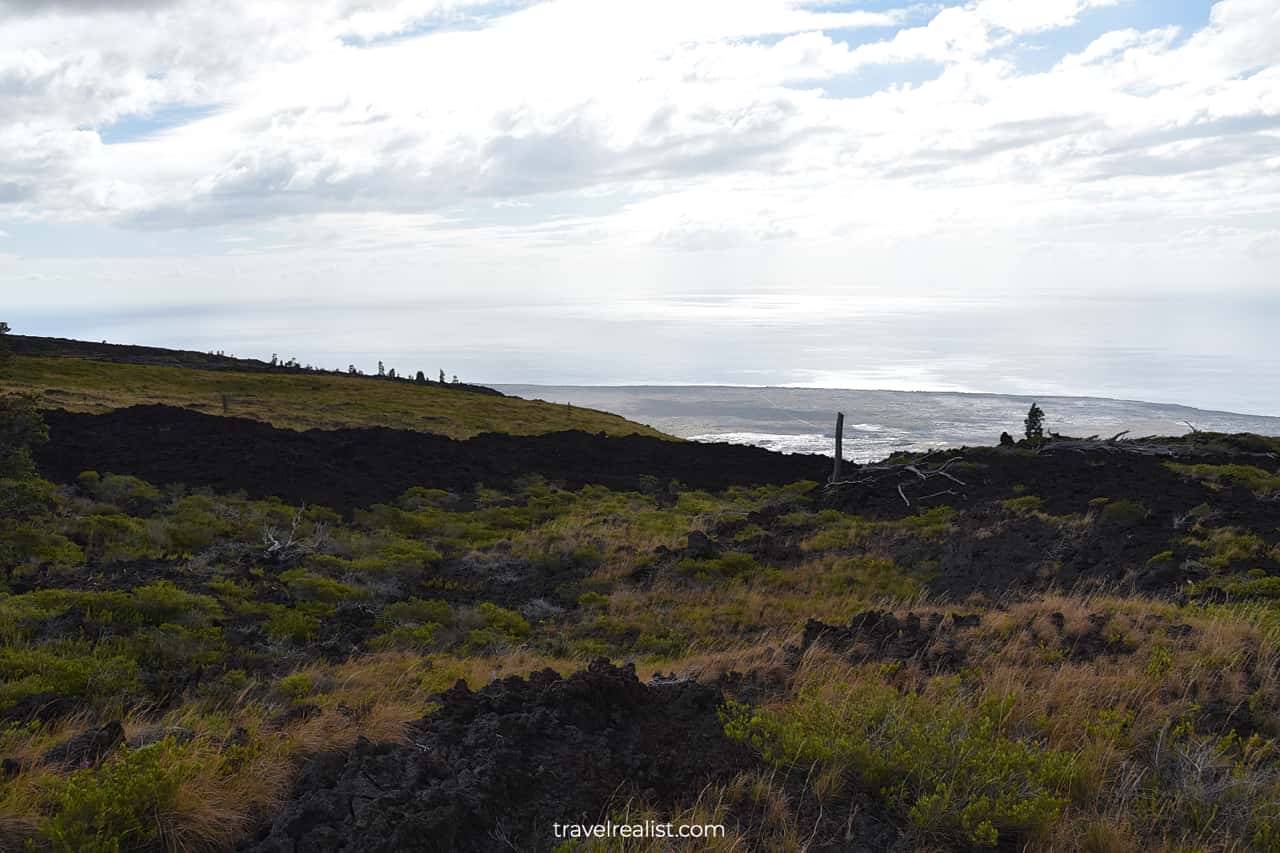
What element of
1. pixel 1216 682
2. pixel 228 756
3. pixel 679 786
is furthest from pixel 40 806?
pixel 1216 682

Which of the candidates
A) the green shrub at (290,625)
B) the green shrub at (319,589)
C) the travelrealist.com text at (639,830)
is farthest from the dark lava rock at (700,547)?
the travelrealist.com text at (639,830)

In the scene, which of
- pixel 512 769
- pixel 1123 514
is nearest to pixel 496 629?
pixel 512 769

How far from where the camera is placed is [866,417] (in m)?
70.6

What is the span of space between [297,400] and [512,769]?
4363cm

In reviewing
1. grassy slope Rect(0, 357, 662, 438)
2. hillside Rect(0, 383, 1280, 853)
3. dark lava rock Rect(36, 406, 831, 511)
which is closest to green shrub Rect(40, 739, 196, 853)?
hillside Rect(0, 383, 1280, 853)

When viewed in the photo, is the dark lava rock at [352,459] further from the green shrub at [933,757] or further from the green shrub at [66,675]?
the green shrub at [933,757]

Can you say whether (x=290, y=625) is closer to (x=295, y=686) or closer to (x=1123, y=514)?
(x=295, y=686)

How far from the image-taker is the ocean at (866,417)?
57.1 m

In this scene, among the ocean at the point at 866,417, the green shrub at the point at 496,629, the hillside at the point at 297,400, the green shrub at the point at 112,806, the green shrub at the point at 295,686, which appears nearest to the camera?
the green shrub at the point at 112,806

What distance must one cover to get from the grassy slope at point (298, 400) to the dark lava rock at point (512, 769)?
32.3 metres

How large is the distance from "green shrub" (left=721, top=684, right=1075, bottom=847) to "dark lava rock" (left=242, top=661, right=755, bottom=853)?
1.15 feet

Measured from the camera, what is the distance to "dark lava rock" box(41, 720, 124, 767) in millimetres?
4941

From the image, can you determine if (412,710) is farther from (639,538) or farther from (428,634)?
(639,538)

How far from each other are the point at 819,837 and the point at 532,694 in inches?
87.3
